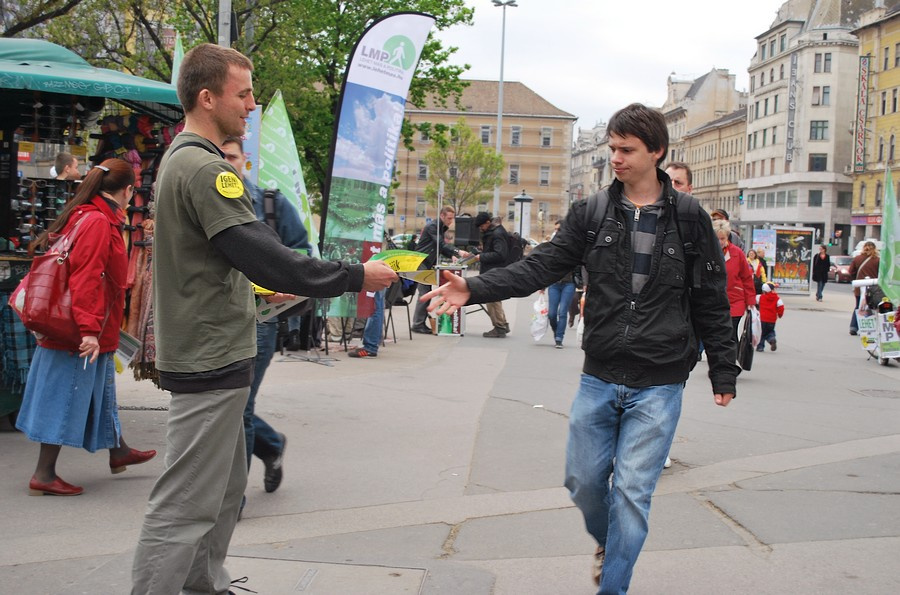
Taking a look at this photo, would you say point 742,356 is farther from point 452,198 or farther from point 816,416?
point 452,198

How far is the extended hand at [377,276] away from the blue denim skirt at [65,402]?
2998 mm

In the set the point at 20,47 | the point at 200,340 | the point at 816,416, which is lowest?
the point at 816,416

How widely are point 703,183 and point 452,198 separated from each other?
1836 inches

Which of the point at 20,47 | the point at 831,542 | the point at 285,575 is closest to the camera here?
the point at 285,575

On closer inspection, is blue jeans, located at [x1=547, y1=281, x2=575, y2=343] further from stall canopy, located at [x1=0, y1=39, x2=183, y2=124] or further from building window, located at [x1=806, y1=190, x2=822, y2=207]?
building window, located at [x1=806, y1=190, x2=822, y2=207]

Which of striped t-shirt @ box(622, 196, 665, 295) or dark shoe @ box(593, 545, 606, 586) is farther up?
striped t-shirt @ box(622, 196, 665, 295)

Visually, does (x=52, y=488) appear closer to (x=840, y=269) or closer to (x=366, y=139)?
(x=366, y=139)

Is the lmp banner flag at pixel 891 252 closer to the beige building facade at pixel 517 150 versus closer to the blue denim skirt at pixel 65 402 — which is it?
the blue denim skirt at pixel 65 402

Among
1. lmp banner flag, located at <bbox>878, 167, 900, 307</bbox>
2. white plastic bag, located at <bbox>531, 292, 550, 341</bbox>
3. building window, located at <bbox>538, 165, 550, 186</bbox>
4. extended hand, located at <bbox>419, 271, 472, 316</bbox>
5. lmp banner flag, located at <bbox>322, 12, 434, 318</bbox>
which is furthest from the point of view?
building window, located at <bbox>538, 165, 550, 186</bbox>

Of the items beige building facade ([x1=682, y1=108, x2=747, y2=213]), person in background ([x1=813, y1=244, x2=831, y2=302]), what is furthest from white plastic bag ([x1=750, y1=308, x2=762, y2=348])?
beige building facade ([x1=682, y1=108, x2=747, y2=213])

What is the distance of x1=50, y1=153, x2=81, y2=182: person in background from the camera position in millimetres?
8820

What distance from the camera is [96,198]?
18.0 feet

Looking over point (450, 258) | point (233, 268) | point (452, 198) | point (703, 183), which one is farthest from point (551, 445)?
point (703, 183)

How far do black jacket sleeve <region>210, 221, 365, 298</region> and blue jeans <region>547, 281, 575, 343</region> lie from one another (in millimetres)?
11949
